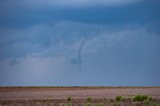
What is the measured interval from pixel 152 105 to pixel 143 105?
3.73ft

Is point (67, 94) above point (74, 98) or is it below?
above

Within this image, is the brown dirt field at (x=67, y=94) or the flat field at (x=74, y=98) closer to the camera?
the flat field at (x=74, y=98)

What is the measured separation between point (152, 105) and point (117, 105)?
2655 mm

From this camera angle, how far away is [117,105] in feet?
112

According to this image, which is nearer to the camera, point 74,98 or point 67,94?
point 74,98

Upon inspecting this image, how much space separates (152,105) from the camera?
32625mm

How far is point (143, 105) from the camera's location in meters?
33.7

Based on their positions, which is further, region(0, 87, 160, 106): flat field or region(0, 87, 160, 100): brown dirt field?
region(0, 87, 160, 100): brown dirt field

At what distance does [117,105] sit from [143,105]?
1.80 meters
